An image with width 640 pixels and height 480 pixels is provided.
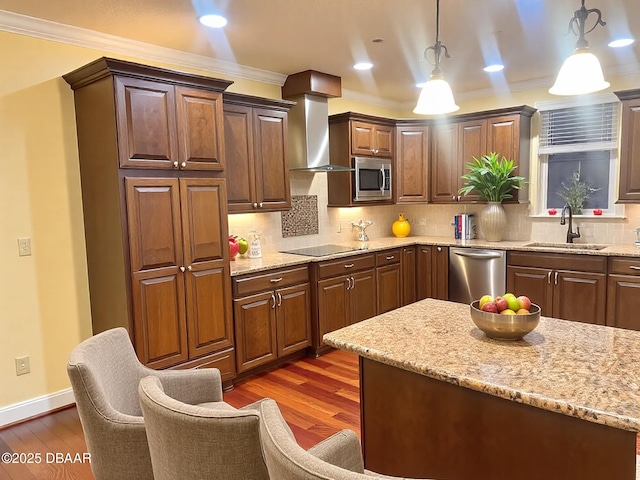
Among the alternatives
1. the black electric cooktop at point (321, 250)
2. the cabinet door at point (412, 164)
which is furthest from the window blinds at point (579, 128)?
the black electric cooktop at point (321, 250)

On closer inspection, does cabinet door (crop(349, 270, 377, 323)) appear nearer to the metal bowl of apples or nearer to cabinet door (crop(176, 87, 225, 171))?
cabinet door (crop(176, 87, 225, 171))

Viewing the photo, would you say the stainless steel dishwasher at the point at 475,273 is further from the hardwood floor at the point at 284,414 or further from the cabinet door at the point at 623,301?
the hardwood floor at the point at 284,414

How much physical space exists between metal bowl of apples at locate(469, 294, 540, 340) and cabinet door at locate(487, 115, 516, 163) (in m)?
3.49

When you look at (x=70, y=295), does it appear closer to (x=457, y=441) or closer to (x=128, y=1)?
(x=128, y=1)

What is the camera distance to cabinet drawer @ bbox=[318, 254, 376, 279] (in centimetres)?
422

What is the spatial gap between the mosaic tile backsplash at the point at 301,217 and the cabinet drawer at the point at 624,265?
2820mm

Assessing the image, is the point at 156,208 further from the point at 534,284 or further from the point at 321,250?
the point at 534,284

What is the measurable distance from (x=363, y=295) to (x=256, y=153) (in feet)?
5.83

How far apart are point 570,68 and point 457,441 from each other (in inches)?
60.5

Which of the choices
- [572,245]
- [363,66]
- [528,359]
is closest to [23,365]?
[528,359]

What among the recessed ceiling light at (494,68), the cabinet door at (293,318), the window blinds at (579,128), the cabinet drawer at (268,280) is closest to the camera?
the cabinet drawer at (268,280)

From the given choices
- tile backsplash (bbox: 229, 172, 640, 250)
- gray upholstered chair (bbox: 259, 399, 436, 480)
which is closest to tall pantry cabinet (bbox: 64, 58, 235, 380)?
tile backsplash (bbox: 229, 172, 640, 250)

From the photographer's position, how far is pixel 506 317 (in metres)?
1.78

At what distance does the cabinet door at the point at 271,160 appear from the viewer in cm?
399
